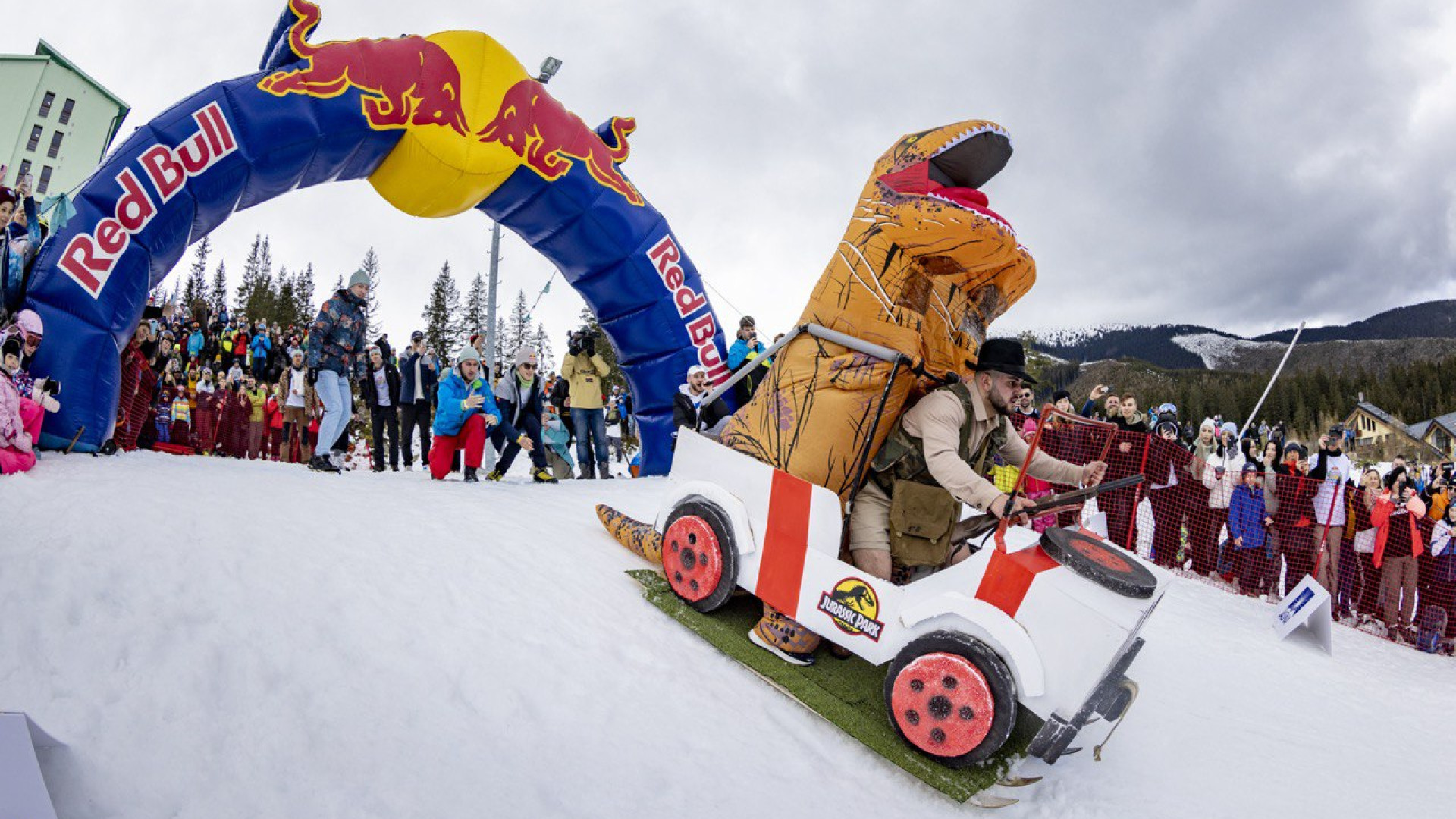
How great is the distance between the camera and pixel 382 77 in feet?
21.0

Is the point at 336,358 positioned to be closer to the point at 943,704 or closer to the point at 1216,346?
the point at 943,704

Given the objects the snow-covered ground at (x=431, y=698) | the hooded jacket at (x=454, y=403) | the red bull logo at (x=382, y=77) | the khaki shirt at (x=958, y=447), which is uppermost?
the red bull logo at (x=382, y=77)

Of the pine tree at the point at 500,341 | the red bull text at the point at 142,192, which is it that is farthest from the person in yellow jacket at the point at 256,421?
the pine tree at the point at 500,341

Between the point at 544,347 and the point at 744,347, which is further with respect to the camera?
the point at 544,347

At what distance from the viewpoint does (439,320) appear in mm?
40469

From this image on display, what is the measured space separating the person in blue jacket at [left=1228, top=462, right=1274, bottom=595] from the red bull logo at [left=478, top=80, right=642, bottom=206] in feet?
21.8

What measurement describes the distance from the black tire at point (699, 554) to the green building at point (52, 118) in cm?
3967

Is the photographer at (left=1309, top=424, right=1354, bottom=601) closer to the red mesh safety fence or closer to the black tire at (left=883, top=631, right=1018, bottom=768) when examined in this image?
the red mesh safety fence

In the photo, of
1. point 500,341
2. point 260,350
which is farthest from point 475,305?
point 260,350

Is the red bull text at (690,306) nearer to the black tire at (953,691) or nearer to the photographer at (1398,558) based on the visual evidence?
the black tire at (953,691)

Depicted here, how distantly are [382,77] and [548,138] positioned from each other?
1.52 metres

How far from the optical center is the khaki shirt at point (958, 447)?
2.91 m

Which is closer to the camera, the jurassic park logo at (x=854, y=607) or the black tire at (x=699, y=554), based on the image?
the jurassic park logo at (x=854, y=607)

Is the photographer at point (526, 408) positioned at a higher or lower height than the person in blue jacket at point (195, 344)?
higher
